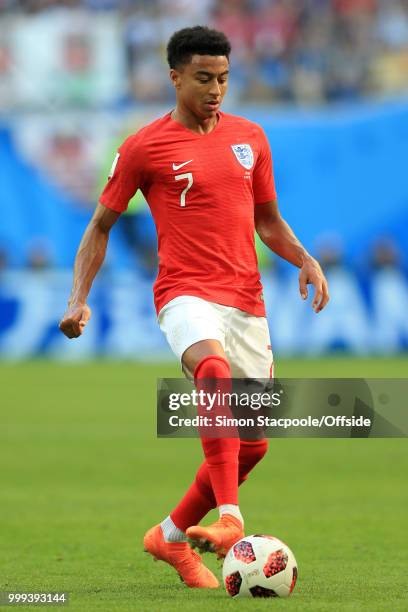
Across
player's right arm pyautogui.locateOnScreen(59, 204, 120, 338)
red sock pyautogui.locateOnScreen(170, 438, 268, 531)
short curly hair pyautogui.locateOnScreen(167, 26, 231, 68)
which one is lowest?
red sock pyautogui.locateOnScreen(170, 438, 268, 531)

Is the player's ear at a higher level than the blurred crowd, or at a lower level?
lower

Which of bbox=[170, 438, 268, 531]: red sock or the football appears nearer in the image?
the football

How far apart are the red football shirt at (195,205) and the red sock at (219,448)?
495mm

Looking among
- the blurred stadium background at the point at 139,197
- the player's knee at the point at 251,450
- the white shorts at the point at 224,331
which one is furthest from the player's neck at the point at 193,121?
the blurred stadium background at the point at 139,197

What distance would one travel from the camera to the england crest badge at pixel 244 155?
633cm

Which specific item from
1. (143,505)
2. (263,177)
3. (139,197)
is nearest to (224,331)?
(263,177)

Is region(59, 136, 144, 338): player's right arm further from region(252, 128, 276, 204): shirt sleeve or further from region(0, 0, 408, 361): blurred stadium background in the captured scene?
region(0, 0, 408, 361): blurred stadium background

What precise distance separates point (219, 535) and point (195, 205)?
159 centimetres

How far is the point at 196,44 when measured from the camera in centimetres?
617

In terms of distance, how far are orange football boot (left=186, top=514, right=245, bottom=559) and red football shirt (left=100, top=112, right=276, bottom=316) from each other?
1077 millimetres

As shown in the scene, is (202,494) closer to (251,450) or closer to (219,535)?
(251,450)

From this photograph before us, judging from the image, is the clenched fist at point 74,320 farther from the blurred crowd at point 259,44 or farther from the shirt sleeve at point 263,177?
the blurred crowd at point 259,44

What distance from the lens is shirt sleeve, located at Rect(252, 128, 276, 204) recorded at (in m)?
6.47

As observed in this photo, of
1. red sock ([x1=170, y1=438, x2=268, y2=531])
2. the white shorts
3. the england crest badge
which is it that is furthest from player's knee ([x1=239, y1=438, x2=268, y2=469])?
the england crest badge
